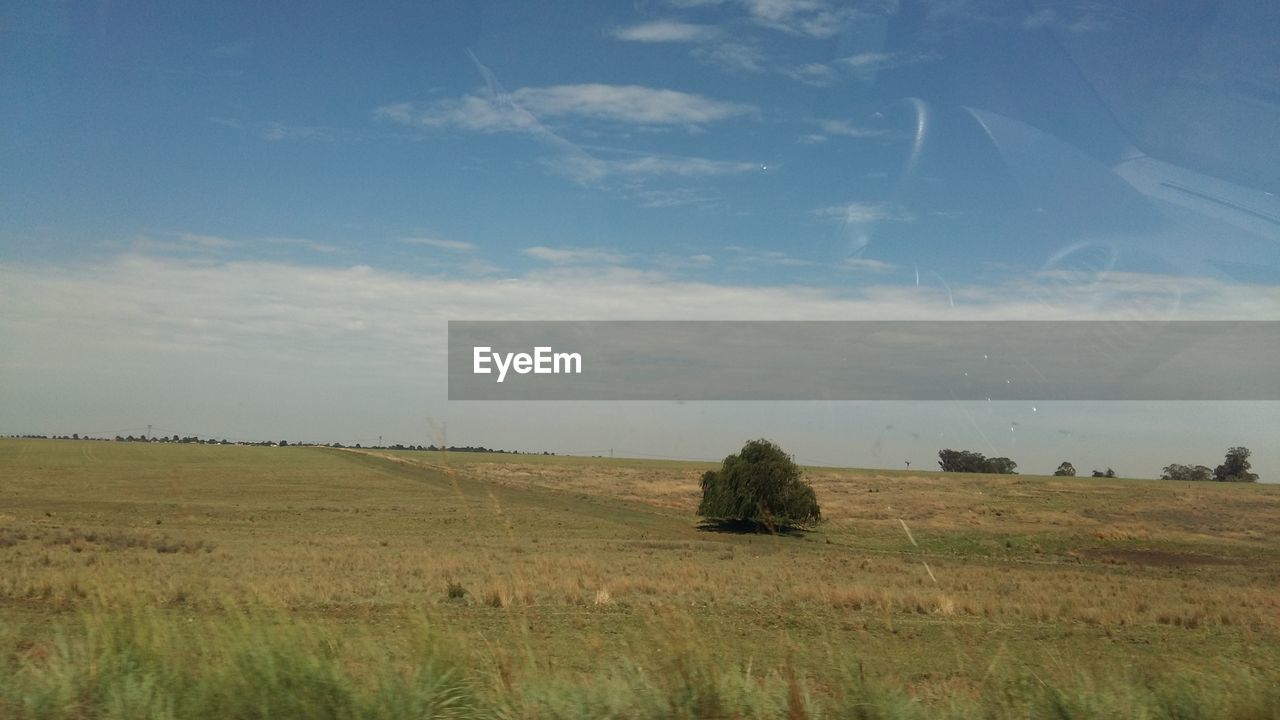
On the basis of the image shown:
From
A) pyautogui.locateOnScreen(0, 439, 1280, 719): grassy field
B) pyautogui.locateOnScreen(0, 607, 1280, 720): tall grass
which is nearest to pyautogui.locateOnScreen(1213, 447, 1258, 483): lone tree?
pyautogui.locateOnScreen(0, 439, 1280, 719): grassy field

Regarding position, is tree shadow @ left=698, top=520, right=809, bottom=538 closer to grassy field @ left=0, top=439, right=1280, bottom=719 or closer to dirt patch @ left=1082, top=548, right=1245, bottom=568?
grassy field @ left=0, top=439, right=1280, bottom=719

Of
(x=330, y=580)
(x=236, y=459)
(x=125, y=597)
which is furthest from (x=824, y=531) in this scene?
(x=236, y=459)

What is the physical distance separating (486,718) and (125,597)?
177 inches

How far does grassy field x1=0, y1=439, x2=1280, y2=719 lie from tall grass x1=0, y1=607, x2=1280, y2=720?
0.02 meters

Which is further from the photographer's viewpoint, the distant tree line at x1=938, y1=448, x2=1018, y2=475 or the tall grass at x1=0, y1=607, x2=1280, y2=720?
the distant tree line at x1=938, y1=448, x2=1018, y2=475

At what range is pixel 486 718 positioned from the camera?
6332mm

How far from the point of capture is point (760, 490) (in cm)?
5772

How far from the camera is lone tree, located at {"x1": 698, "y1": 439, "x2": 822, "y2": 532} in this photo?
5797 centimetres

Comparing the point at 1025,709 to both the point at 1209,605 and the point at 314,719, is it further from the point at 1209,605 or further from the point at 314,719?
the point at 1209,605

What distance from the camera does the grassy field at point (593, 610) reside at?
6680 mm

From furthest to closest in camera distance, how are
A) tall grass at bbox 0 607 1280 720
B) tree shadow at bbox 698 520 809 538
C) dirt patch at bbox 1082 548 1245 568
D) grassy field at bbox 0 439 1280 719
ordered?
tree shadow at bbox 698 520 809 538, dirt patch at bbox 1082 548 1245 568, grassy field at bbox 0 439 1280 719, tall grass at bbox 0 607 1280 720

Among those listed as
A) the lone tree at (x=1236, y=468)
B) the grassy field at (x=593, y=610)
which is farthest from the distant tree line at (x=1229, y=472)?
the grassy field at (x=593, y=610)

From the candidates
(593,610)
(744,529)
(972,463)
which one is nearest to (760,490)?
(744,529)

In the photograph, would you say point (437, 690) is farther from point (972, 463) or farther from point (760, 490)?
point (972, 463)
